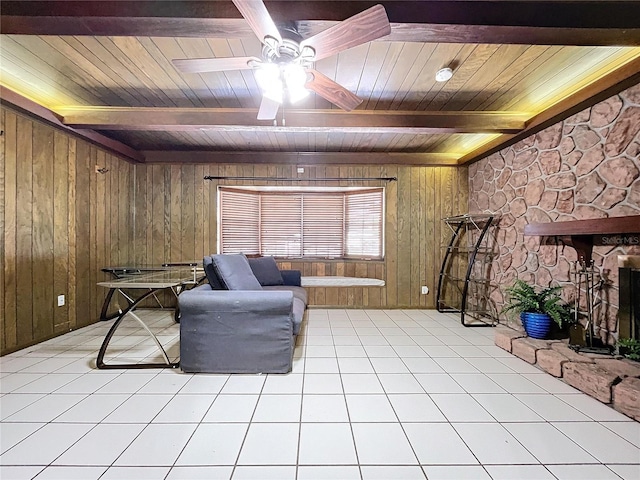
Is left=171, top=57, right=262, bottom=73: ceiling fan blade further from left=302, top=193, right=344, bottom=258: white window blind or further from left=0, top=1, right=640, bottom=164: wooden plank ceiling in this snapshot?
left=302, top=193, right=344, bottom=258: white window blind

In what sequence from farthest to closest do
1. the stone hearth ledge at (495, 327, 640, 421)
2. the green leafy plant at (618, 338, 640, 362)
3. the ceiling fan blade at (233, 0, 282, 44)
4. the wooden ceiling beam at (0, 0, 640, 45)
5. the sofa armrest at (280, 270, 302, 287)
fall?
the sofa armrest at (280, 270, 302, 287)
the green leafy plant at (618, 338, 640, 362)
the stone hearth ledge at (495, 327, 640, 421)
the wooden ceiling beam at (0, 0, 640, 45)
the ceiling fan blade at (233, 0, 282, 44)

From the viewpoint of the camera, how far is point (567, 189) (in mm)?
2717

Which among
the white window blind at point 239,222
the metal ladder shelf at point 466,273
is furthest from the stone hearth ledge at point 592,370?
the white window blind at point 239,222

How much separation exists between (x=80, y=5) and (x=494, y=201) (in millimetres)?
4304

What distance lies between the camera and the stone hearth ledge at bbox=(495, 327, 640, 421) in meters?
1.75

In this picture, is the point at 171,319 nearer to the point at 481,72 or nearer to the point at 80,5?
the point at 80,5

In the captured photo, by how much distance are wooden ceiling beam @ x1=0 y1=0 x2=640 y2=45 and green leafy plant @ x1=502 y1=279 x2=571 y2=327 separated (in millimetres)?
1998

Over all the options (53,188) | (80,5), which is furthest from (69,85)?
(80,5)

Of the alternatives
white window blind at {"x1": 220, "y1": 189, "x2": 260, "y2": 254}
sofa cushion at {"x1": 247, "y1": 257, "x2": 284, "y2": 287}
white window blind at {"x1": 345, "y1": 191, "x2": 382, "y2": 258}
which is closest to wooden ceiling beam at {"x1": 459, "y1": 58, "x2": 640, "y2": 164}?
white window blind at {"x1": 345, "y1": 191, "x2": 382, "y2": 258}

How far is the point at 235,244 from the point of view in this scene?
4.55m

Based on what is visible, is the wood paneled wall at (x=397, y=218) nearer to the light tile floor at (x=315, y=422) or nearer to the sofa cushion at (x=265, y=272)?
the sofa cushion at (x=265, y=272)

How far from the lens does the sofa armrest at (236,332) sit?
2.21 m

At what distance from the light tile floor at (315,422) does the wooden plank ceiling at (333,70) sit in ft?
7.27

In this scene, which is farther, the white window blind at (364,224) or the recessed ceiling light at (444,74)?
the white window blind at (364,224)
